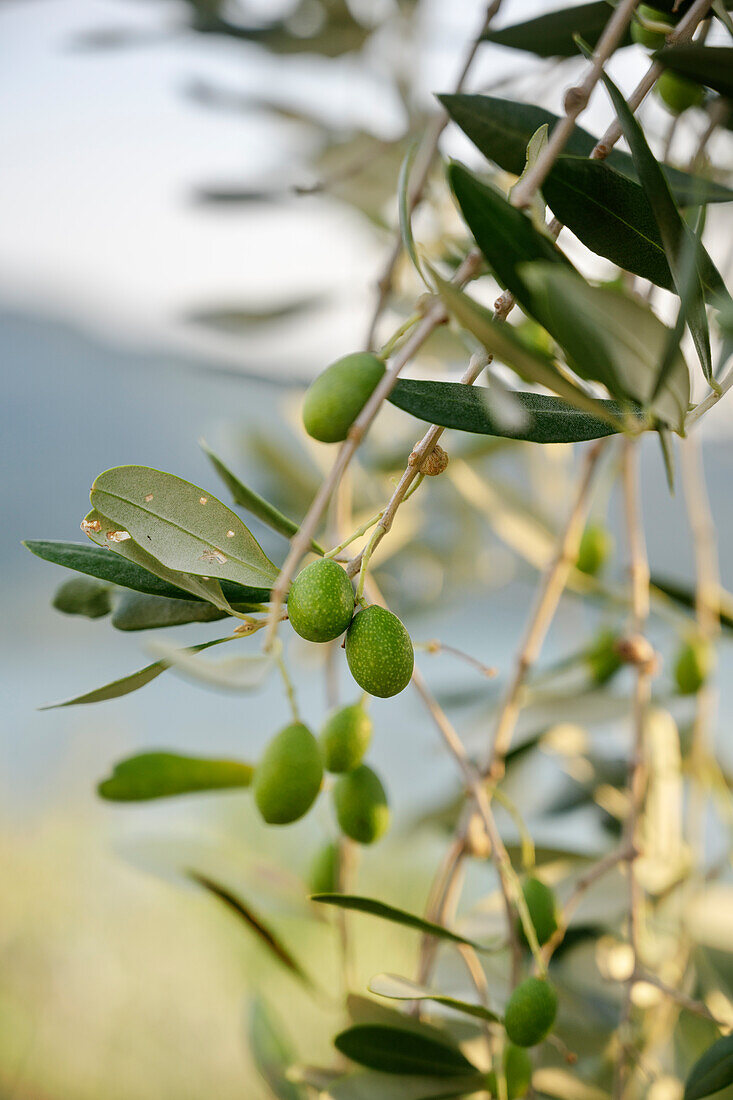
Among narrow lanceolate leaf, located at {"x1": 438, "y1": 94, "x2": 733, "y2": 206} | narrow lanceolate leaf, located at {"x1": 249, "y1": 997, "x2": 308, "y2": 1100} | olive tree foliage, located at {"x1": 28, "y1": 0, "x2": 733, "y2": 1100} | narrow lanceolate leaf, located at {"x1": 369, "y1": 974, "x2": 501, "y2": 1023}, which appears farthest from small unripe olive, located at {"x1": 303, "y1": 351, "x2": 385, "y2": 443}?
narrow lanceolate leaf, located at {"x1": 249, "y1": 997, "x2": 308, "y2": 1100}

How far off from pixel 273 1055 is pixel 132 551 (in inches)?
15.4

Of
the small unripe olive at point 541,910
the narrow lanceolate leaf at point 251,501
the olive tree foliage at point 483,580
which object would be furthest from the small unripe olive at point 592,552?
the narrow lanceolate leaf at point 251,501

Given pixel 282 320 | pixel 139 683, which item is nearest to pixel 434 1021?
pixel 139 683

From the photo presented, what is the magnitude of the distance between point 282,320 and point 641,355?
0.64m

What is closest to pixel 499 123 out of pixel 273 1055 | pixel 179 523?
pixel 179 523

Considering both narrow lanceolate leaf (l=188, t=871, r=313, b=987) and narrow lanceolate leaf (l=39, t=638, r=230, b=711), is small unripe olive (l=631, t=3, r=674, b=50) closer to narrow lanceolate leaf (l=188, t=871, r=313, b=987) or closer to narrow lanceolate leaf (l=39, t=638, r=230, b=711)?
narrow lanceolate leaf (l=39, t=638, r=230, b=711)

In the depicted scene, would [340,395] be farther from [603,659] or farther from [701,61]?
[603,659]

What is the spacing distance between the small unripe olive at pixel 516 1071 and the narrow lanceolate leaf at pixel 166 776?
182mm

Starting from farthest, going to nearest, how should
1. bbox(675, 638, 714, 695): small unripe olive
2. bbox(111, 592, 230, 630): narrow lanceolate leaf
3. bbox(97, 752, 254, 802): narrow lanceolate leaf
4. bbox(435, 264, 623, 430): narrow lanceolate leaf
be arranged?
1. bbox(675, 638, 714, 695): small unripe olive
2. bbox(97, 752, 254, 802): narrow lanceolate leaf
3. bbox(111, 592, 230, 630): narrow lanceolate leaf
4. bbox(435, 264, 623, 430): narrow lanceolate leaf

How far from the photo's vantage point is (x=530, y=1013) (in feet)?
1.21

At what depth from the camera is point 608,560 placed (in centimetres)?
73

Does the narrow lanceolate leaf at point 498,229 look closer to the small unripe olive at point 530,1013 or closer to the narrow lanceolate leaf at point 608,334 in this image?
the narrow lanceolate leaf at point 608,334

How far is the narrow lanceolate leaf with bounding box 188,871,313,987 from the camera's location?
446 millimetres

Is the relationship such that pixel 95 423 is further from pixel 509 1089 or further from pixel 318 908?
pixel 509 1089
